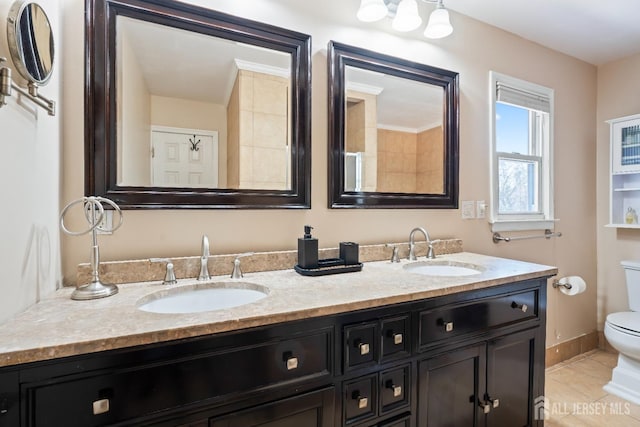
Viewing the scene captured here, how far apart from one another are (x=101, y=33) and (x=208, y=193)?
2.29 feet

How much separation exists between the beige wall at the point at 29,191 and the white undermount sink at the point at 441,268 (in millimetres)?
1463

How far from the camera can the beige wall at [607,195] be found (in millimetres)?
2539

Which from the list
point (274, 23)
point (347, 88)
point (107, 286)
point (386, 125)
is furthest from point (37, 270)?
point (386, 125)

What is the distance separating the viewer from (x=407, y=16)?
1.66 m

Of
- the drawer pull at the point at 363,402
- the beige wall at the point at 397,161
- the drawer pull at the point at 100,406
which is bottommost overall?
the drawer pull at the point at 363,402

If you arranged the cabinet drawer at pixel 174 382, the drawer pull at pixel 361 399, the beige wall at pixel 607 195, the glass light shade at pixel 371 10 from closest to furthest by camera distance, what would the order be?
the cabinet drawer at pixel 174 382
the drawer pull at pixel 361 399
the glass light shade at pixel 371 10
the beige wall at pixel 607 195

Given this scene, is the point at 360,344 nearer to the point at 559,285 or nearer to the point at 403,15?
the point at 403,15

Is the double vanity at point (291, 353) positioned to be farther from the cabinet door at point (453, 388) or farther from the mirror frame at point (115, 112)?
the mirror frame at point (115, 112)

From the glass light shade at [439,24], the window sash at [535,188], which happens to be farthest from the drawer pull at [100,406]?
the window sash at [535,188]

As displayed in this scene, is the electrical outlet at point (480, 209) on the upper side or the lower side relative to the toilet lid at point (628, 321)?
upper

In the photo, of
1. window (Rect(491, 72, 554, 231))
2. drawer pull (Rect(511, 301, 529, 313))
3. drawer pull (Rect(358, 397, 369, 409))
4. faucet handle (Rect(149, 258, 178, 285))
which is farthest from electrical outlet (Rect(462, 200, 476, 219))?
faucet handle (Rect(149, 258, 178, 285))

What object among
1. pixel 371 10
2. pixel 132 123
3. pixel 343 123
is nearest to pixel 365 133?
pixel 343 123

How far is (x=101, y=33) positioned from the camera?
1.21 m

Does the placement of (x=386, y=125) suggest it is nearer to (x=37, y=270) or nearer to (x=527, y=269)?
(x=527, y=269)
